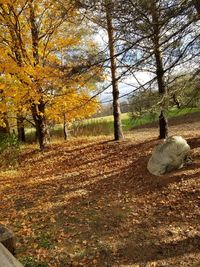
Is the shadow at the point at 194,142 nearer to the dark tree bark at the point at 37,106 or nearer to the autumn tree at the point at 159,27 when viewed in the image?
the autumn tree at the point at 159,27

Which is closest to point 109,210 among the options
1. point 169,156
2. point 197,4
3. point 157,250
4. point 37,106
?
point 157,250

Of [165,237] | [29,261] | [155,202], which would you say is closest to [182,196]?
[155,202]

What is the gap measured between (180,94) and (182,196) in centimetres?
206

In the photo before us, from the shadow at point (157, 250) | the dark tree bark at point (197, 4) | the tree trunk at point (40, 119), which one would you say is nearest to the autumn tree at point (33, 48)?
the tree trunk at point (40, 119)

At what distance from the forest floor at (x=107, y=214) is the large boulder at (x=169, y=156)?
0.21 meters

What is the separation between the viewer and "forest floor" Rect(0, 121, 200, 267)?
5531 millimetres

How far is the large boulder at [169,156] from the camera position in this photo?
27.3ft

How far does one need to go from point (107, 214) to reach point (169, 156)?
2338mm

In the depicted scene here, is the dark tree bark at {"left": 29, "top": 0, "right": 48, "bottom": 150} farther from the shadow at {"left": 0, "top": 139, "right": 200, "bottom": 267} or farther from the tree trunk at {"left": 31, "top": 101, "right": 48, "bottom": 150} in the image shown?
the shadow at {"left": 0, "top": 139, "right": 200, "bottom": 267}

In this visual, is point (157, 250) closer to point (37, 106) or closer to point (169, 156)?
point (169, 156)

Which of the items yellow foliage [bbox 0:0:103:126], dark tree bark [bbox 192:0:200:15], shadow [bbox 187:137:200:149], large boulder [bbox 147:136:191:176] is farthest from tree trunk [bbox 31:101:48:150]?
dark tree bark [bbox 192:0:200:15]

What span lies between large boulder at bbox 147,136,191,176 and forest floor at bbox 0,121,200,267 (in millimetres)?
207

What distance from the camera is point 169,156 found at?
27.6 feet

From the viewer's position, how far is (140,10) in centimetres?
642
